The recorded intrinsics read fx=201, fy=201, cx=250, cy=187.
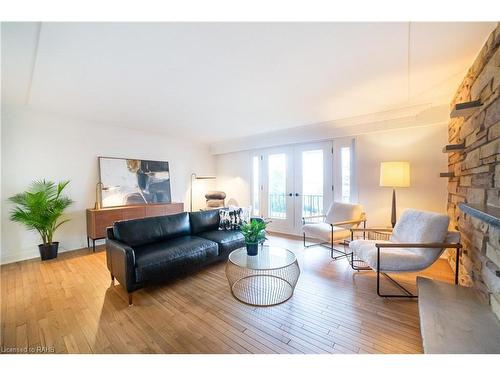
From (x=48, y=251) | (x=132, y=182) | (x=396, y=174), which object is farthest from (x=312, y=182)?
(x=48, y=251)

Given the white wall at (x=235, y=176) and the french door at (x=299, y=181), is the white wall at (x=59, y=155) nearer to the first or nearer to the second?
the white wall at (x=235, y=176)

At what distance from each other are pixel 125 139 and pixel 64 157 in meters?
1.07

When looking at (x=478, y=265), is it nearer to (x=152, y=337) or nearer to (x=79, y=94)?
(x=152, y=337)

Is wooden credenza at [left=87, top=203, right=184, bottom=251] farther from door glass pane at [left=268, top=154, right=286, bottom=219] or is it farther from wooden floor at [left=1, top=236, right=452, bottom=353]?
door glass pane at [left=268, top=154, right=286, bottom=219]

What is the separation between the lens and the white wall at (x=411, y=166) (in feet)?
10.2

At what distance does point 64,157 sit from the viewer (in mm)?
3566

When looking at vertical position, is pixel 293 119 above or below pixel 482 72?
above

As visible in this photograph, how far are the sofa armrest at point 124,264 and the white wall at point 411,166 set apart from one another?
3.72 m

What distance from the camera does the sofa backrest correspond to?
2.37 m

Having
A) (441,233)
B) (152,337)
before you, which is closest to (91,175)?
(152,337)

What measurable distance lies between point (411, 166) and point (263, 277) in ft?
9.85

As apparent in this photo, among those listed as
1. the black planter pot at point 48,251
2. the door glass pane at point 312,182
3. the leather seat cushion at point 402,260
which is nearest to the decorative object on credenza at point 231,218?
the door glass pane at point 312,182
